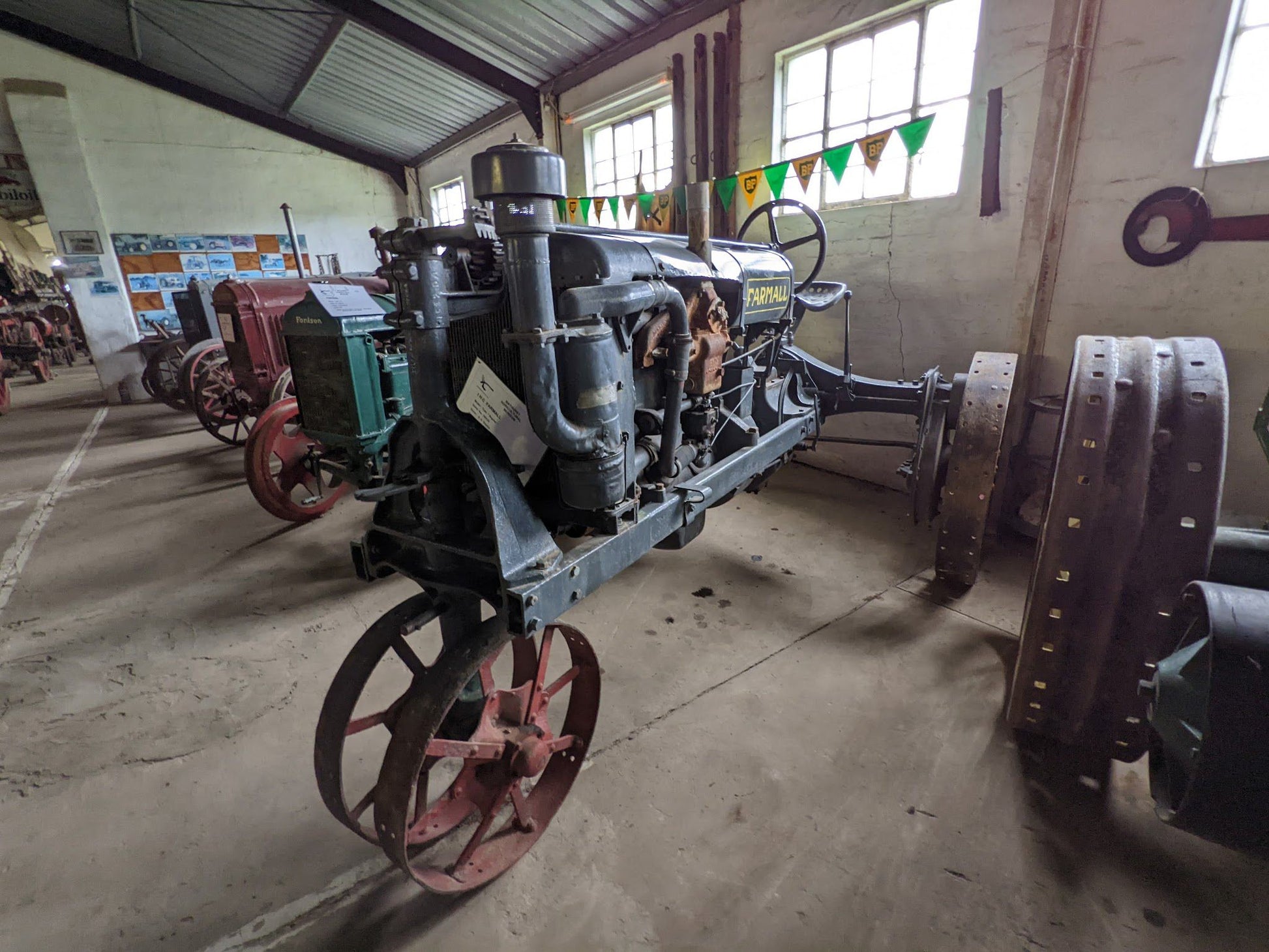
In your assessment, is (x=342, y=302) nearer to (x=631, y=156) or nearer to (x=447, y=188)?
(x=631, y=156)

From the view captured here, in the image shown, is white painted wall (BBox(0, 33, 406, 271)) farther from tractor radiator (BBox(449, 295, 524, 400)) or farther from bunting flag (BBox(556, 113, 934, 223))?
tractor radiator (BBox(449, 295, 524, 400))

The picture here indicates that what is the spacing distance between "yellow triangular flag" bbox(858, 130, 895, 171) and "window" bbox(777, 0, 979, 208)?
0.12 meters

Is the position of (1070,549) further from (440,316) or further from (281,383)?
(281,383)

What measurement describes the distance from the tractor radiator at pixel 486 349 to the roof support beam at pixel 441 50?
220 inches

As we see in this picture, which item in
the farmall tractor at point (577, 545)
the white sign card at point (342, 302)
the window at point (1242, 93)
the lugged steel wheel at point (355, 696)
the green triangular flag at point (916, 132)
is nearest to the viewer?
the farmall tractor at point (577, 545)

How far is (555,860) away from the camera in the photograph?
1.38m

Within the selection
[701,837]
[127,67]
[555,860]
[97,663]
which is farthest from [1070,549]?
[127,67]

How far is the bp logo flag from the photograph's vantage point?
3881 millimetres

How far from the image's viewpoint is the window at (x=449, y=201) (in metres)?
8.59

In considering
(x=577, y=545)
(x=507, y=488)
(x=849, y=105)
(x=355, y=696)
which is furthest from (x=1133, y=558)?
(x=849, y=105)

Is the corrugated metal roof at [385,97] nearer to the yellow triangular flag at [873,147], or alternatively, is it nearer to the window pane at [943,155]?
the yellow triangular flag at [873,147]

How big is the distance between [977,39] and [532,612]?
351 centimetres

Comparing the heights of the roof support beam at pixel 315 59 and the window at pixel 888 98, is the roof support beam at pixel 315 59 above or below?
above

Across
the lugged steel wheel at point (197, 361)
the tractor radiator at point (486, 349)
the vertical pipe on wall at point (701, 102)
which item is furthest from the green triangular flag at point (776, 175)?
the lugged steel wheel at point (197, 361)
